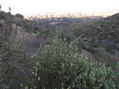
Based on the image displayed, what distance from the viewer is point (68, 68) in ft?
9.61

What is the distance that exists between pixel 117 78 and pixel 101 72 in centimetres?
61

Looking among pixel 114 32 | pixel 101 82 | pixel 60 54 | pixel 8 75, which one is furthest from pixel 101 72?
pixel 114 32

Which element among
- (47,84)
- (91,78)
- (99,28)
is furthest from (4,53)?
(99,28)

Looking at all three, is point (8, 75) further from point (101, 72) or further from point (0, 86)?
point (101, 72)

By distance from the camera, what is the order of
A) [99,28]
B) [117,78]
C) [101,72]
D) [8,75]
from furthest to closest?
[99,28] < [117,78] < [101,72] < [8,75]

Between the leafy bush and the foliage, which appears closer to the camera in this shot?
the foliage

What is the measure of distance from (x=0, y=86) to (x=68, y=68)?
140 centimetres

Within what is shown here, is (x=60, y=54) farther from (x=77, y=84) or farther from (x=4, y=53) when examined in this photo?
(x=4, y=53)

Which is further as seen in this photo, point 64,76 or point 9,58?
point 64,76

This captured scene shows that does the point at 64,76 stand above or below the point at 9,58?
below

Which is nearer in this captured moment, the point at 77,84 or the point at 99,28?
the point at 77,84

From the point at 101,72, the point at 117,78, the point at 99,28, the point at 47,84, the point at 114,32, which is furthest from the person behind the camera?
the point at 99,28

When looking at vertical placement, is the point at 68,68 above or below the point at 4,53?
below

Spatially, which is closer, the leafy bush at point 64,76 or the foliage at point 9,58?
the foliage at point 9,58
